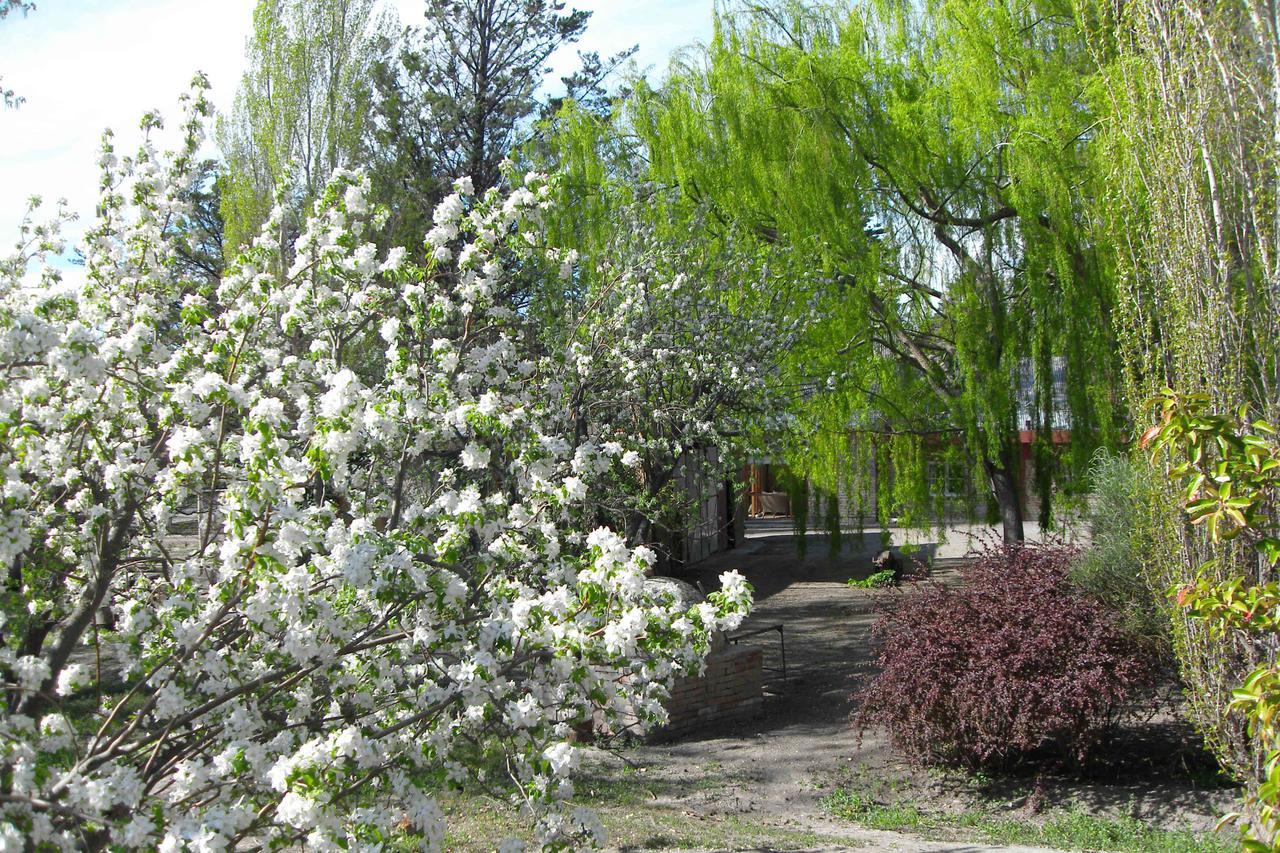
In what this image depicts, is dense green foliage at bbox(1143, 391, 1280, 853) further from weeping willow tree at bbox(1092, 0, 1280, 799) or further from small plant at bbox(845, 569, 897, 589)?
small plant at bbox(845, 569, 897, 589)

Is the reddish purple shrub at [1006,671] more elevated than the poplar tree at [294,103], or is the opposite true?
the poplar tree at [294,103]

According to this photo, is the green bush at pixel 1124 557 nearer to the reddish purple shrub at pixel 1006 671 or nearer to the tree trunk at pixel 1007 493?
the reddish purple shrub at pixel 1006 671

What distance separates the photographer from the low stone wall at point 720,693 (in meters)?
10.1

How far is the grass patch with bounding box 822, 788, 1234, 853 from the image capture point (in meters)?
7.19

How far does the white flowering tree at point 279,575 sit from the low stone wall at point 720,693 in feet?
15.2

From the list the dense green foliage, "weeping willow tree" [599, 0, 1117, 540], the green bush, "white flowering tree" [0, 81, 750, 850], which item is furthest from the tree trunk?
the dense green foliage

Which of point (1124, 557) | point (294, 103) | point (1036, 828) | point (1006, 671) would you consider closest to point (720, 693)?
point (1006, 671)

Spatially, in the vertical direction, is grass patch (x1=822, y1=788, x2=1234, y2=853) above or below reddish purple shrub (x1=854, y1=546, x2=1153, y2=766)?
below

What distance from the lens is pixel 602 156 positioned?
14.4 meters

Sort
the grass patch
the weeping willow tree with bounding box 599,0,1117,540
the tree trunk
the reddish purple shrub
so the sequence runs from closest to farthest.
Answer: the grass patch
the reddish purple shrub
the weeping willow tree with bounding box 599,0,1117,540
the tree trunk

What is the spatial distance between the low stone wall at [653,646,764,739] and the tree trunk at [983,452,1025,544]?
4448 millimetres

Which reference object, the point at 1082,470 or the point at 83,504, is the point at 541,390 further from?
the point at 1082,470

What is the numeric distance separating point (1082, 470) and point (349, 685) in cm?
1007

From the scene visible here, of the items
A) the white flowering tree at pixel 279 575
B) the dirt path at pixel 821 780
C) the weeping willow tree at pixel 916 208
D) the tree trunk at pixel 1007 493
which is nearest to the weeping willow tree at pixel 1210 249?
the dirt path at pixel 821 780
